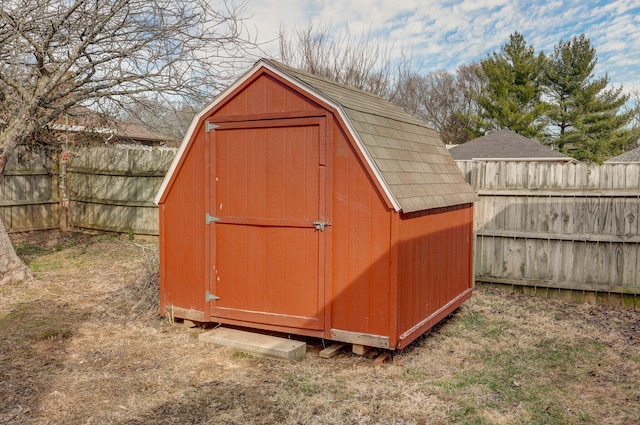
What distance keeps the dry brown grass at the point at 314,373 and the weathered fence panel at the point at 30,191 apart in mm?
5799

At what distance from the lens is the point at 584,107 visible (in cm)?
2775

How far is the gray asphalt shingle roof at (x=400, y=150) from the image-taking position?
4711mm

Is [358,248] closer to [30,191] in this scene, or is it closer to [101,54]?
[101,54]

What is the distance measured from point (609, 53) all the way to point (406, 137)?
27381 mm

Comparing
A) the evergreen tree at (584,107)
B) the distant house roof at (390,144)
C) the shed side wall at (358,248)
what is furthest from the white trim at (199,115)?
the evergreen tree at (584,107)

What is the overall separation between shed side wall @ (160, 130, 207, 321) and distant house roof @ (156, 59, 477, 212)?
0.15 m

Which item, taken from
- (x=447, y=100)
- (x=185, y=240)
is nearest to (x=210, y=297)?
(x=185, y=240)

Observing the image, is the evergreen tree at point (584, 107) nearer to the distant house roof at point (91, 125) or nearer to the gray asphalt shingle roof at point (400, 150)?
the distant house roof at point (91, 125)

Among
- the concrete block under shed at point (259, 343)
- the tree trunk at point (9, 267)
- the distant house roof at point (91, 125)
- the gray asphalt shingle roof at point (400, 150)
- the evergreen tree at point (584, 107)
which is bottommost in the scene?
the concrete block under shed at point (259, 343)

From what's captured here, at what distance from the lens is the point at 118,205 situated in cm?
1184

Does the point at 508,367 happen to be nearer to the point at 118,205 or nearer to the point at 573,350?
the point at 573,350

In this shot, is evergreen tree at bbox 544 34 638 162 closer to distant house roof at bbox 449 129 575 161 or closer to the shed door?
distant house roof at bbox 449 129 575 161

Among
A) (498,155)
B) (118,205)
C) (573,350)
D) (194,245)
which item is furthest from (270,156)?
(498,155)

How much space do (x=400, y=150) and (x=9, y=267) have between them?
5.95m
